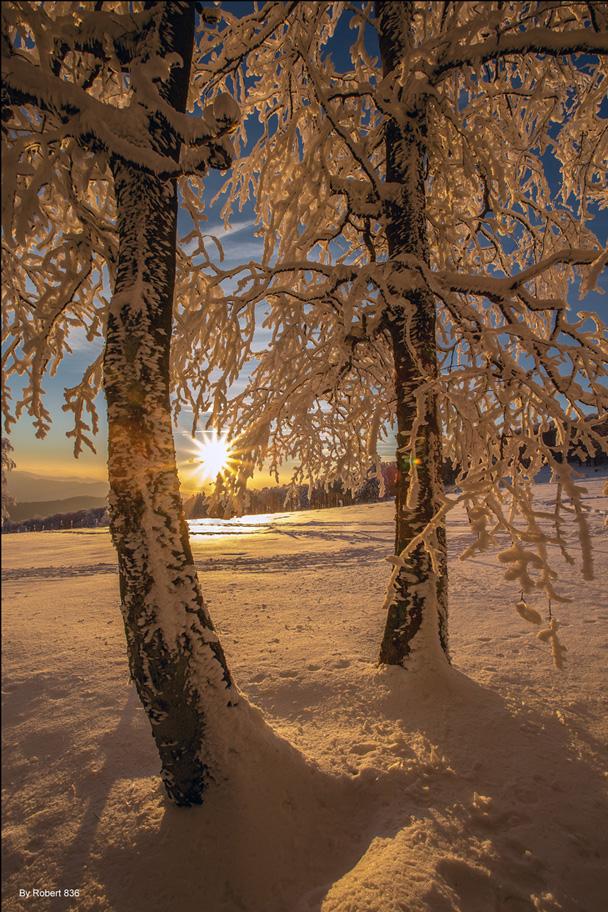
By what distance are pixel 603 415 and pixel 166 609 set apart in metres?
2.82

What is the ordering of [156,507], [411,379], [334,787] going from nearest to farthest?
[156,507] → [334,787] → [411,379]

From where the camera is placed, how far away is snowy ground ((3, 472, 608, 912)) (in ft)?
5.71

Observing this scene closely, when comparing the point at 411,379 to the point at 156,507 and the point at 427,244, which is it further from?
the point at 156,507

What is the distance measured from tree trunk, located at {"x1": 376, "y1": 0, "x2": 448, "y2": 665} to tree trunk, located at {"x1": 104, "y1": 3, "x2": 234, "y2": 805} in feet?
5.37

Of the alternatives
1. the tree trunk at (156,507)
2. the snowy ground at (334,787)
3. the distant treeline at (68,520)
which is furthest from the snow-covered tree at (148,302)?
the distant treeline at (68,520)

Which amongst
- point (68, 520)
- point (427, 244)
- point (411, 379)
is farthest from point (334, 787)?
point (68, 520)

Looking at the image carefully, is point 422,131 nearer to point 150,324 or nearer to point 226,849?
point 150,324

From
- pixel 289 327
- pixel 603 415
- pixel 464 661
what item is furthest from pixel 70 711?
pixel 603 415

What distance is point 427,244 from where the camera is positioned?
3398mm

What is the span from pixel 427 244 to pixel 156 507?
3.16 m

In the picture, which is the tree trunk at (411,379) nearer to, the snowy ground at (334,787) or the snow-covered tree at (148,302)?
the snowy ground at (334,787)

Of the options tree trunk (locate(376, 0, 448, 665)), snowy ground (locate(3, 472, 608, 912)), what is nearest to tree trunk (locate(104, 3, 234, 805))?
snowy ground (locate(3, 472, 608, 912))

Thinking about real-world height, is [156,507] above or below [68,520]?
above

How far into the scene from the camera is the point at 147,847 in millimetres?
1920
